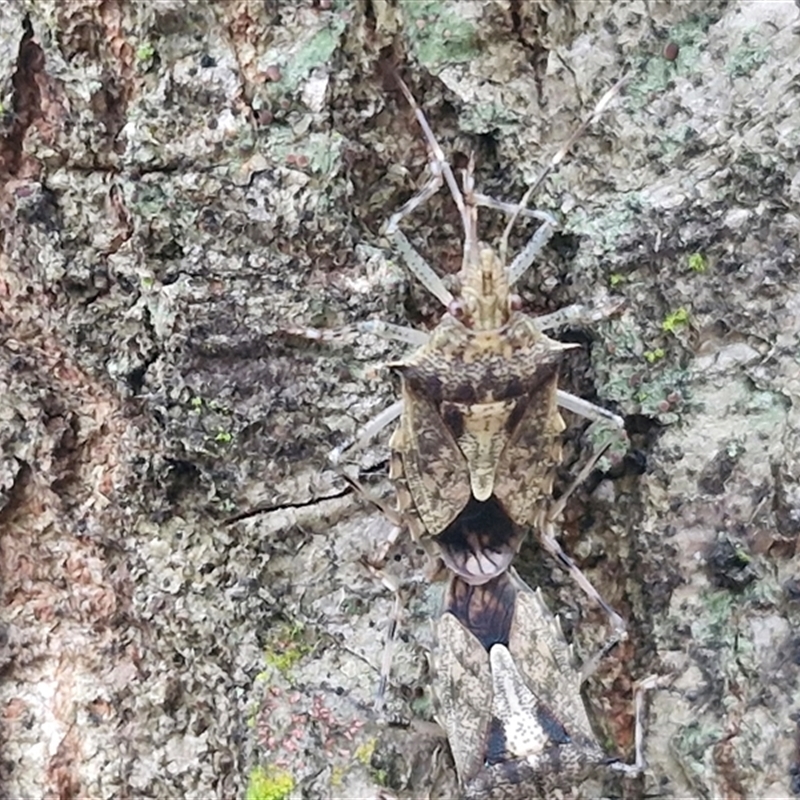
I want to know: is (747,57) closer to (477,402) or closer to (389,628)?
(477,402)

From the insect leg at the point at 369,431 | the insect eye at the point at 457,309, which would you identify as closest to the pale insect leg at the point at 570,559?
the insect eye at the point at 457,309

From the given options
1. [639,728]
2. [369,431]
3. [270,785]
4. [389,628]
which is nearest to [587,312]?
[369,431]

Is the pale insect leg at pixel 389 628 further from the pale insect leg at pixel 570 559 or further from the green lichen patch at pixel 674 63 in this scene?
the green lichen patch at pixel 674 63

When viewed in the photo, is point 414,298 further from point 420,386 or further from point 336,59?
point 336,59

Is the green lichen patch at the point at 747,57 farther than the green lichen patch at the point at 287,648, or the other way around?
the green lichen patch at the point at 287,648

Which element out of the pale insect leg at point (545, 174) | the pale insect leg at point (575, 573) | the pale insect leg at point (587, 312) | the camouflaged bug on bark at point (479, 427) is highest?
the pale insect leg at point (545, 174)

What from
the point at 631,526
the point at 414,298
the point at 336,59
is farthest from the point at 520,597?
the point at 336,59
